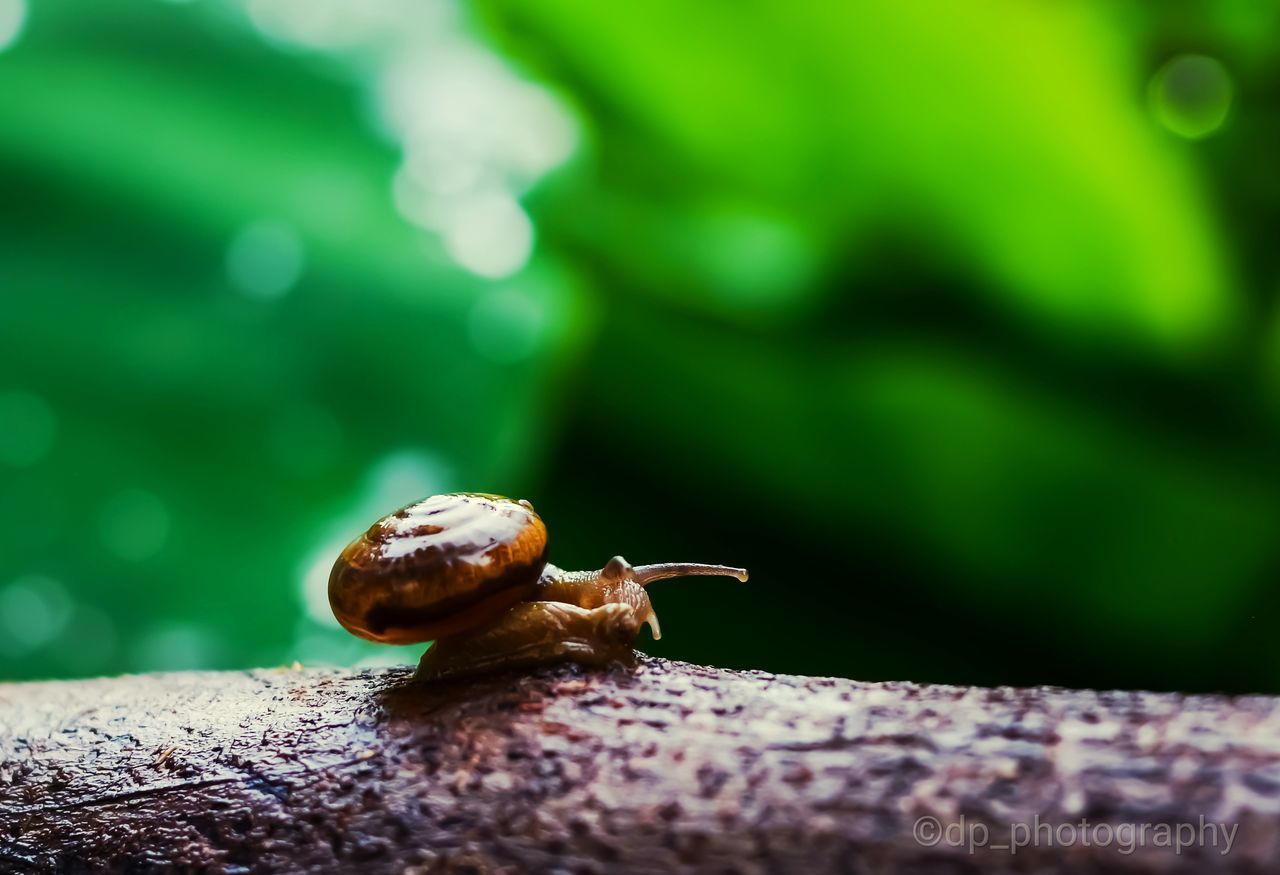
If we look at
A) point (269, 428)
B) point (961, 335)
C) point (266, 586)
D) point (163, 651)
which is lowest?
point (163, 651)

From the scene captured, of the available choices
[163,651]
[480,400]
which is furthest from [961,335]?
[163,651]

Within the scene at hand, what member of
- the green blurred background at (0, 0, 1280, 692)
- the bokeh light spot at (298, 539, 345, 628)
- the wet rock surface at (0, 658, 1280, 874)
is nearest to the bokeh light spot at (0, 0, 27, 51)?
the green blurred background at (0, 0, 1280, 692)

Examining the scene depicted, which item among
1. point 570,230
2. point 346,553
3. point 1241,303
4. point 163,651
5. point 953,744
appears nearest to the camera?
point 953,744

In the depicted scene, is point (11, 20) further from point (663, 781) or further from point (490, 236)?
point (663, 781)

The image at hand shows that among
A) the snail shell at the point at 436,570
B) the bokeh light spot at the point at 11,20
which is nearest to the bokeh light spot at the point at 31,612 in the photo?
the bokeh light spot at the point at 11,20

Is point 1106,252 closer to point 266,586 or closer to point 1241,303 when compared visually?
point 1241,303

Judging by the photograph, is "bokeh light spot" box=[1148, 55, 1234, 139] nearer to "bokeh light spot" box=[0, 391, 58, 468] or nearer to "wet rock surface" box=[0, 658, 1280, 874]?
"wet rock surface" box=[0, 658, 1280, 874]

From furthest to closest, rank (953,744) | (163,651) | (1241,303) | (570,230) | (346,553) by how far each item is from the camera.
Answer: (570,230)
(163,651)
(1241,303)
(346,553)
(953,744)
